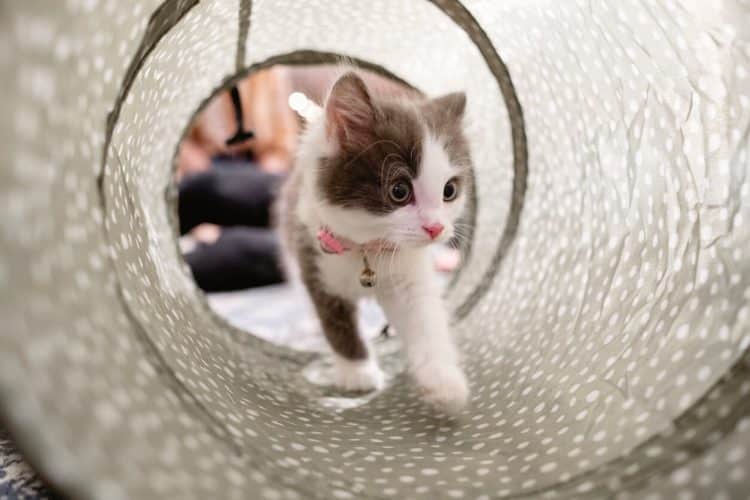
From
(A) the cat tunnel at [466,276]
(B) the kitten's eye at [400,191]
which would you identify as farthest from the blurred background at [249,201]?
(B) the kitten's eye at [400,191]

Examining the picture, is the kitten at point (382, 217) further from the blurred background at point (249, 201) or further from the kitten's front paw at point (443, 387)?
the blurred background at point (249, 201)

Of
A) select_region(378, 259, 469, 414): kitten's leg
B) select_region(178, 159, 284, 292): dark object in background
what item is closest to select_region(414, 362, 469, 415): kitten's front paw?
select_region(378, 259, 469, 414): kitten's leg

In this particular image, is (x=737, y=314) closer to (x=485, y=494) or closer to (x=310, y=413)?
(x=485, y=494)

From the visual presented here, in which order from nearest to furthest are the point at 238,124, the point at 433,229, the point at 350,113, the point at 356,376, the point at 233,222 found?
1. the point at 433,229
2. the point at 350,113
3. the point at 356,376
4. the point at 238,124
5. the point at 233,222

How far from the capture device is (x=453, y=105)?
1.41 meters

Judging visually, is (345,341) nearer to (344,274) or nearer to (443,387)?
(344,274)

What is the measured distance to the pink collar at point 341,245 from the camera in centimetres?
136

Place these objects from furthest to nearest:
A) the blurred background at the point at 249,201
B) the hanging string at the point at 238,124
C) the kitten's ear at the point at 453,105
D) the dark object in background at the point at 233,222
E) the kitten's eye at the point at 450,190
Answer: the dark object in background at the point at 233,222
the blurred background at the point at 249,201
the hanging string at the point at 238,124
the kitten's ear at the point at 453,105
the kitten's eye at the point at 450,190

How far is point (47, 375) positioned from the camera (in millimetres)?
523

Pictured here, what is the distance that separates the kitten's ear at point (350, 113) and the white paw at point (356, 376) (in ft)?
1.84

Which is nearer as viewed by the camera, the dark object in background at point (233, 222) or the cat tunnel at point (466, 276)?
the cat tunnel at point (466, 276)


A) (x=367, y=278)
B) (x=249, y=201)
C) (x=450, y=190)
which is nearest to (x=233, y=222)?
(x=249, y=201)

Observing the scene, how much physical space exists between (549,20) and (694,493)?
1.10 m

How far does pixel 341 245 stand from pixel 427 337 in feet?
0.96
